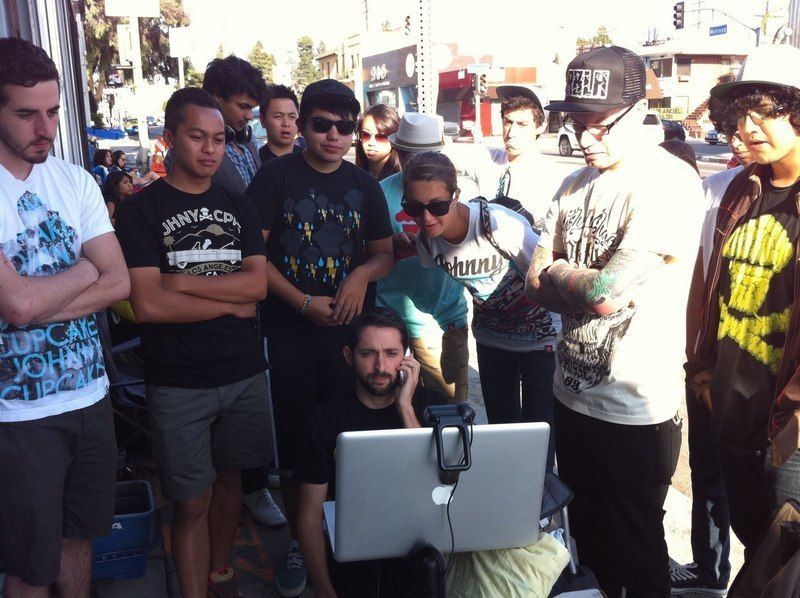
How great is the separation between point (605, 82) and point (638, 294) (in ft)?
2.19

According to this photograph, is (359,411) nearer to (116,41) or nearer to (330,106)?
(330,106)

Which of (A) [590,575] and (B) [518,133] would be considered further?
(B) [518,133]

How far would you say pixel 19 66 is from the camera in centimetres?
Result: 230

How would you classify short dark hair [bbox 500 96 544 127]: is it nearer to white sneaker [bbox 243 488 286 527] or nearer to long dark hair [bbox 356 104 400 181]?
long dark hair [bbox 356 104 400 181]

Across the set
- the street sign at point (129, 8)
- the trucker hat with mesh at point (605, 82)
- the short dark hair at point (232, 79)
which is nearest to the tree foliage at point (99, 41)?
the street sign at point (129, 8)

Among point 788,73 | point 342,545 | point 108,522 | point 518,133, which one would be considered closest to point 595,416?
point 342,545

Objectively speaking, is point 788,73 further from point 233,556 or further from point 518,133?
point 233,556

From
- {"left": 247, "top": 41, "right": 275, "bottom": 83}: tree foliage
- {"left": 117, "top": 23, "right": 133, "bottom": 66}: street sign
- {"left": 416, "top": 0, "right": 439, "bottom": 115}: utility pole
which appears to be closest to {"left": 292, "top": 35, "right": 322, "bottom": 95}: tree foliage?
{"left": 247, "top": 41, "right": 275, "bottom": 83}: tree foliage

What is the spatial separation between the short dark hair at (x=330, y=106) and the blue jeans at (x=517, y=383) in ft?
4.01

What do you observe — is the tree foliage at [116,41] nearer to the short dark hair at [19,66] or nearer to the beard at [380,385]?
the short dark hair at [19,66]

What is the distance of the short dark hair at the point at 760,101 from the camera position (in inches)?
84.2

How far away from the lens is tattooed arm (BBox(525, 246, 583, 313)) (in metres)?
2.51

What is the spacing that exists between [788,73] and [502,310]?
154 centimetres

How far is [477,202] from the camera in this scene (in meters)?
3.30
